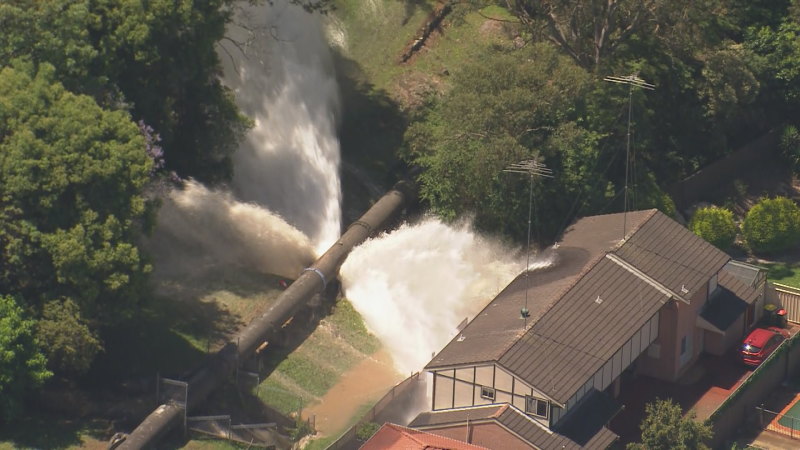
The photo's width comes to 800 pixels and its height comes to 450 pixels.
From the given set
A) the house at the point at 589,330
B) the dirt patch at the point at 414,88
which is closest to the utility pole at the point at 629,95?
the house at the point at 589,330

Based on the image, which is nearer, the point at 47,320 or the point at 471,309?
the point at 47,320

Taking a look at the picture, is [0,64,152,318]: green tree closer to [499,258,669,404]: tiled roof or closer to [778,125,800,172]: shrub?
[499,258,669,404]: tiled roof

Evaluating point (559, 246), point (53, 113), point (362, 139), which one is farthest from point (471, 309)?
point (53, 113)

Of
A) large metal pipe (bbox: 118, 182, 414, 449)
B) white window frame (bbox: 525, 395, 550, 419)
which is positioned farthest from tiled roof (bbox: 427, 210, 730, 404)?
large metal pipe (bbox: 118, 182, 414, 449)

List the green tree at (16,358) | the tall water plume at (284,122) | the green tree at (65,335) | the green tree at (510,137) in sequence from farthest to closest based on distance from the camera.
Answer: the tall water plume at (284,122)
the green tree at (510,137)
the green tree at (65,335)
the green tree at (16,358)

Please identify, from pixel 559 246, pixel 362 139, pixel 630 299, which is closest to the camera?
pixel 630 299

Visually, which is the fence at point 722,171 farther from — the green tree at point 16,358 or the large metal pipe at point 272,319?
the green tree at point 16,358

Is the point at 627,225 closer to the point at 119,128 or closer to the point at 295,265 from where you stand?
the point at 295,265

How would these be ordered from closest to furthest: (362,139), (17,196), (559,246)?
(17,196)
(559,246)
(362,139)
